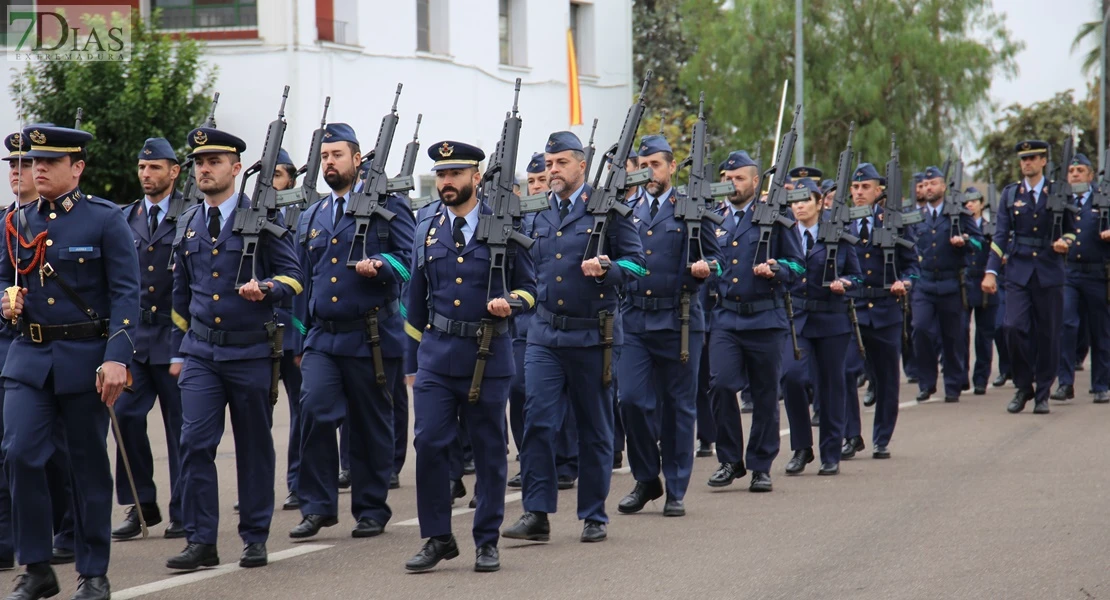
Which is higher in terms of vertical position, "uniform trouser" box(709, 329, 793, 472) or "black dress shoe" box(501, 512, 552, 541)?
"uniform trouser" box(709, 329, 793, 472)

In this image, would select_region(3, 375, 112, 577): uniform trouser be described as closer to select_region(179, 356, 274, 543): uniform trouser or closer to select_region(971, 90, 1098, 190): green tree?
select_region(179, 356, 274, 543): uniform trouser

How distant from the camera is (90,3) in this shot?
81.1 ft

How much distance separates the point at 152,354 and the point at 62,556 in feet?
4.50

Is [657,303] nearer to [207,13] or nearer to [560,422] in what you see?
[560,422]

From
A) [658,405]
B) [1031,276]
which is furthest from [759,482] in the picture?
[1031,276]

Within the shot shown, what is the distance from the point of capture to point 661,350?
32.4 feet

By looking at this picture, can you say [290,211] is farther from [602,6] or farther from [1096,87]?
[1096,87]

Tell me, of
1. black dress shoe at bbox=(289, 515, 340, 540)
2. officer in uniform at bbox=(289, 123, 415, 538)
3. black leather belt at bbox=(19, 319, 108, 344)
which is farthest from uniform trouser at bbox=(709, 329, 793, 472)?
black leather belt at bbox=(19, 319, 108, 344)

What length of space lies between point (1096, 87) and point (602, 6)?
3016cm

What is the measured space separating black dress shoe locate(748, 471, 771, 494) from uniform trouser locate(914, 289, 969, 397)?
6.47 m

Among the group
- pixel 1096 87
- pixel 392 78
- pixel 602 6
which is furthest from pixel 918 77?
pixel 1096 87

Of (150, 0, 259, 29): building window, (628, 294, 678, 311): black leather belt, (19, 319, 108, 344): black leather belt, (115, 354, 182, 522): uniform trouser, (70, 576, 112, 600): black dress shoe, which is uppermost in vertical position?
(150, 0, 259, 29): building window

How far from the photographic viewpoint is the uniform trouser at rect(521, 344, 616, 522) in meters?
8.66

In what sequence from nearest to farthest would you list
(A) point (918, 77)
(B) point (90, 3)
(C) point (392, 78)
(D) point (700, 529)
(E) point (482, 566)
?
(E) point (482, 566), (D) point (700, 529), (B) point (90, 3), (C) point (392, 78), (A) point (918, 77)
